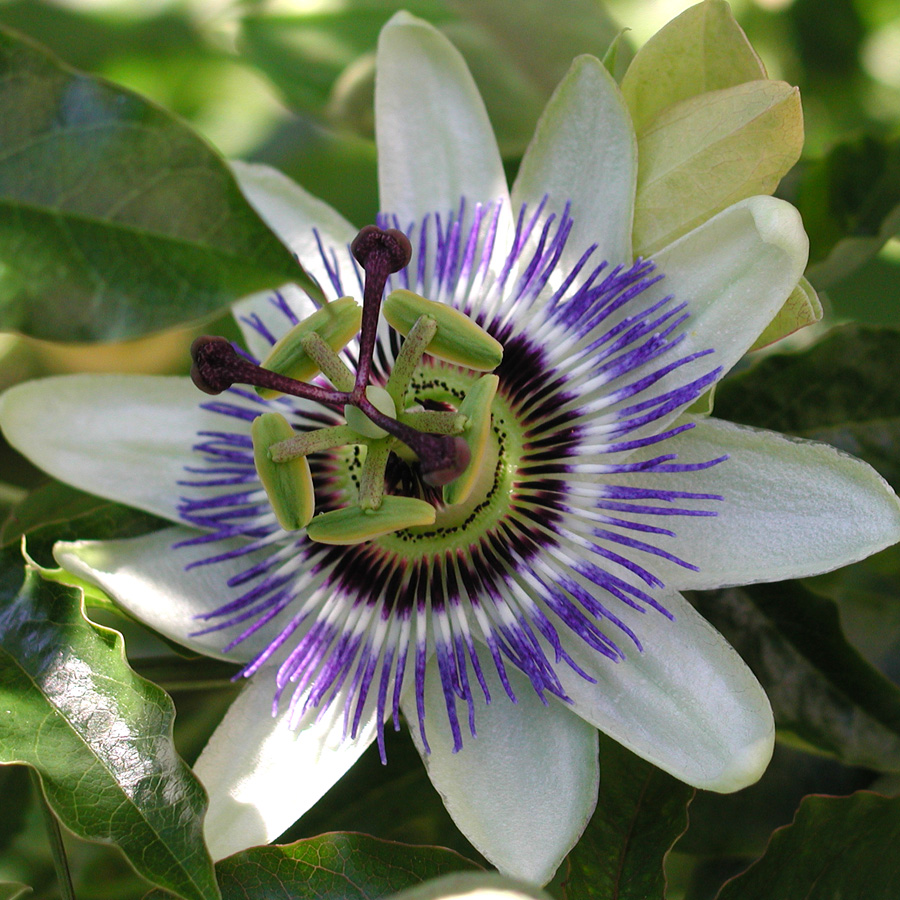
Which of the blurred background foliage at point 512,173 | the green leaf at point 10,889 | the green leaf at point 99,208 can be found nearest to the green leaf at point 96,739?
the green leaf at point 10,889

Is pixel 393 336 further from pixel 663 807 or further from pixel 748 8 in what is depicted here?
pixel 748 8

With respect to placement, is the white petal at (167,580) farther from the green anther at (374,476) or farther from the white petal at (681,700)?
the white petal at (681,700)

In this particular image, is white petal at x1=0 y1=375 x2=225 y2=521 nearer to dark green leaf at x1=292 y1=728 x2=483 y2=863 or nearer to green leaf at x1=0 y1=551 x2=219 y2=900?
green leaf at x1=0 y1=551 x2=219 y2=900

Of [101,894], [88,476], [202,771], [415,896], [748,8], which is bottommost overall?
[101,894]

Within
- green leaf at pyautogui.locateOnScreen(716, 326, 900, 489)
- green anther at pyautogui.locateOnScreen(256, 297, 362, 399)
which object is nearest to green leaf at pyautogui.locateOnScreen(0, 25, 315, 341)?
green anther at pyautogui.locateOnScreen(256, 297, 362, 399)

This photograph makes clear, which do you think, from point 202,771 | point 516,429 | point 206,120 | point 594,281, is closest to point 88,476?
point 202,771
